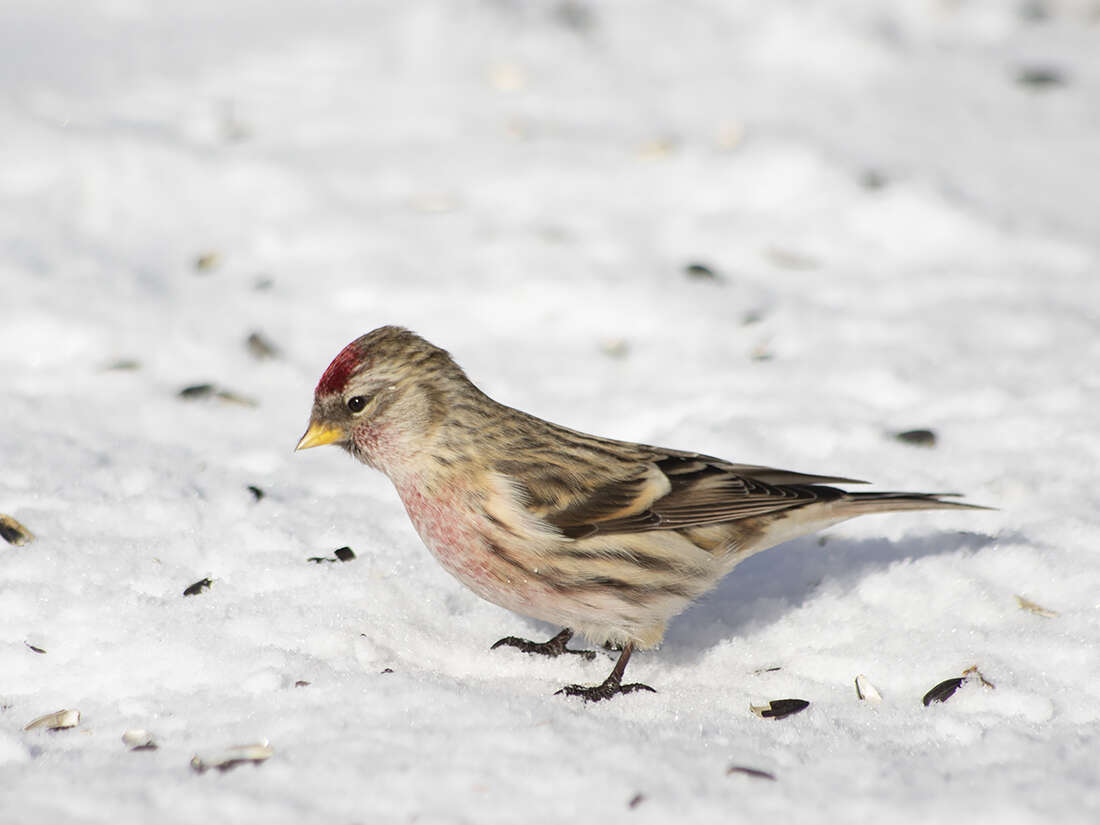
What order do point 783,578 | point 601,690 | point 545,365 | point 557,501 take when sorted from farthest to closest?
point 545,365, point 783,578, point 557,501, point 601,690

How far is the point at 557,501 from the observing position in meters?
3.29

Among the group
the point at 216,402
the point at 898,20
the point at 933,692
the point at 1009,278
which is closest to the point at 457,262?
the point at 216,402

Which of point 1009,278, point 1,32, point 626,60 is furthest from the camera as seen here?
point 626,60

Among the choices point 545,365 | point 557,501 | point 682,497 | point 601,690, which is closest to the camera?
point 601,690

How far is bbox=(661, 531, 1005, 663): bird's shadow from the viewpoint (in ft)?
11.7

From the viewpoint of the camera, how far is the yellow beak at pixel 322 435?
3510 millimetres

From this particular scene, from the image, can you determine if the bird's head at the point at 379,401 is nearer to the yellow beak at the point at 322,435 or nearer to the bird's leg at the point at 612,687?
the yellow beak at the point at 322,435

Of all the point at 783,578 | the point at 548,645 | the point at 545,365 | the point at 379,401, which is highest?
the point at 379,401

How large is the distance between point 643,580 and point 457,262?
2.75m

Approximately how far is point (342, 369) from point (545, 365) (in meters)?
1.71

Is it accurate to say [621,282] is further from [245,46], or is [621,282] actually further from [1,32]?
[1,32]

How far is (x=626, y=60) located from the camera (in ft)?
24.8

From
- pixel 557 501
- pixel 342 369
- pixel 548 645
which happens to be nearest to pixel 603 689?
pixel 548 645

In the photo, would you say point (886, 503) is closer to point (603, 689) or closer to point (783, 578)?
point (783, 578)
